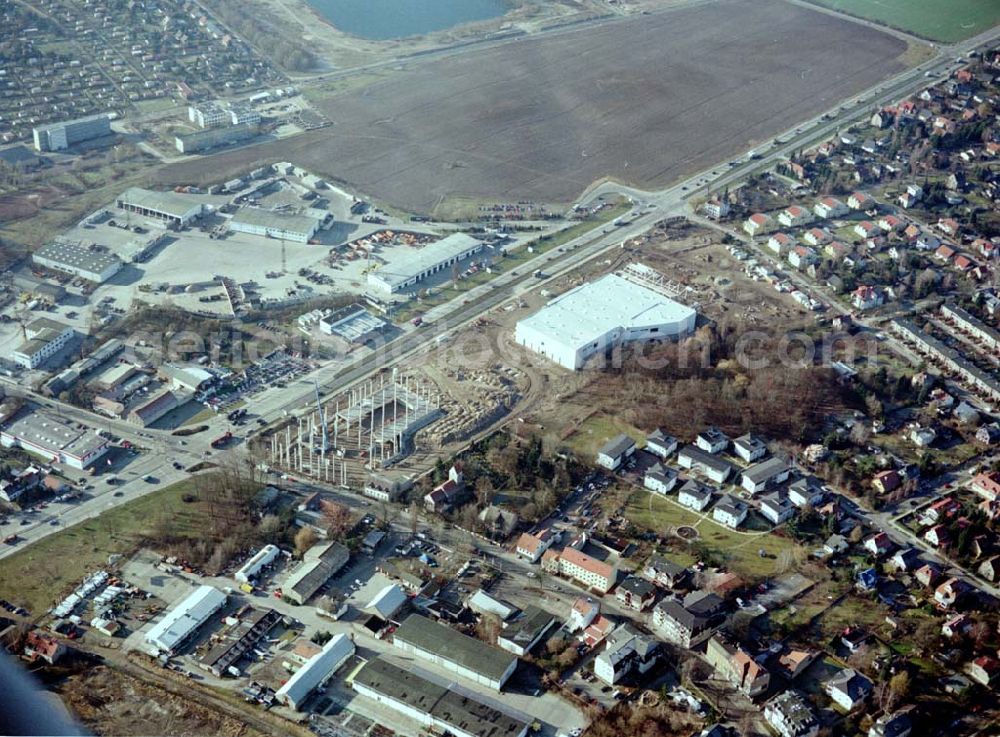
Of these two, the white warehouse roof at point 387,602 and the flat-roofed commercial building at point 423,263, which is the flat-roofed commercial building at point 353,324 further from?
the white warehouse roof at point 387,602

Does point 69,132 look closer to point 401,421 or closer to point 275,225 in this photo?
point 275,225

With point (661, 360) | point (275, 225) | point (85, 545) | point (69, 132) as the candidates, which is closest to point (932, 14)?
point (661, 360)

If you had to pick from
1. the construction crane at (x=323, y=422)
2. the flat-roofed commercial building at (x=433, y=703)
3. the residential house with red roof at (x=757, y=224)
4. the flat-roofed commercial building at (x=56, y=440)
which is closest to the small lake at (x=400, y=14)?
the residential house with red roof at (x=757, y=224)

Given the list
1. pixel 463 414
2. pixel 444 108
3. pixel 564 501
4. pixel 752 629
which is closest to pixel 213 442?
pixel 463 414

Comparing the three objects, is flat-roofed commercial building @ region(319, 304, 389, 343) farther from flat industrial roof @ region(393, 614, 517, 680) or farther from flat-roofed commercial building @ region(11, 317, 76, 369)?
flat industrial roof @ region(393, 614, 517, 680)

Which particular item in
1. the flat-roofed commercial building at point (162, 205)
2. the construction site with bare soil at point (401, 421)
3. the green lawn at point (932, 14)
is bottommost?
the construction site with bare soil at point (401, 421)

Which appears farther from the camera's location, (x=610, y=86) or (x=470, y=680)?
(x=610, y=86)

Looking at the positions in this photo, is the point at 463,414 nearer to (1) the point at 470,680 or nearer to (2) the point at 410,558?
(2) the point at 410,558
